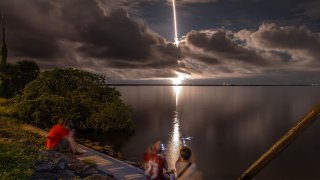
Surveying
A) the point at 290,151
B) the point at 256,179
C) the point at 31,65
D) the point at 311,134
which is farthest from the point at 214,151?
the point at 31,65

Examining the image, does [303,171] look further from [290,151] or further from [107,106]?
[107,106]

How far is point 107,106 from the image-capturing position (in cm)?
4803

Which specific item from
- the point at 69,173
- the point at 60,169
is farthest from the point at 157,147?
the point at 60,169

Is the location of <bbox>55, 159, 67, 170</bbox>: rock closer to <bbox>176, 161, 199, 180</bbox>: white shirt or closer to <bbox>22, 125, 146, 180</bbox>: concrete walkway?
<bbox>22, 125, 146, 180</bbox>: concrete walkway

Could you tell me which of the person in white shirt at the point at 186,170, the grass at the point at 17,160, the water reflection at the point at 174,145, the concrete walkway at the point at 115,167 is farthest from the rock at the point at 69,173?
the water reflection at the point at 174,145

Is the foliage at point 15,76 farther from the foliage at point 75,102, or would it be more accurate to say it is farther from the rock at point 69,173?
the rock at point 69,173

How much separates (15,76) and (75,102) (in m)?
32.3

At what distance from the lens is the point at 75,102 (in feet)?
162

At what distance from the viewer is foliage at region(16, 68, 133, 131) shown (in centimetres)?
4556

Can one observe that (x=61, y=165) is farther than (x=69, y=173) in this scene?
Yes

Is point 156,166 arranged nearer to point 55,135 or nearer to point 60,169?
point 60,169

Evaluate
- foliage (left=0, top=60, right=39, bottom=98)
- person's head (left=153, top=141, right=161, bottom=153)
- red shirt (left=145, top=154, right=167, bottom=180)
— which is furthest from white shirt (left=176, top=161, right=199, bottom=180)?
foliage (left=0, top=60, right=39, bottom=98)

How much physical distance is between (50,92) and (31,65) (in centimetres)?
3345

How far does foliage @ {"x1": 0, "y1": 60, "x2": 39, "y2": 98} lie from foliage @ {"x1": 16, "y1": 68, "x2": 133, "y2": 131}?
67.4 ft
